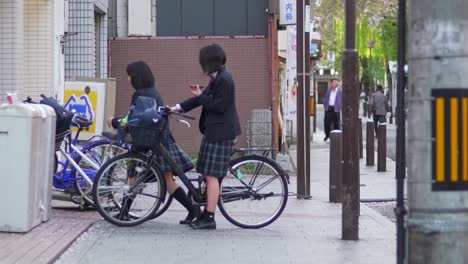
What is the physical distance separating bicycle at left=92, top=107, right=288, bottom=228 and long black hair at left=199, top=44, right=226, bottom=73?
0.56 metres

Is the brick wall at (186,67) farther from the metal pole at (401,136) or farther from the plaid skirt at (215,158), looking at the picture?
the metal pole at (401,136)

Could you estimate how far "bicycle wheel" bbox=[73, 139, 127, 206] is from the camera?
8.78 m

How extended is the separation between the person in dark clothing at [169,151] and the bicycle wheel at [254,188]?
1.20 feet

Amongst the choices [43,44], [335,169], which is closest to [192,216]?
[335,169]

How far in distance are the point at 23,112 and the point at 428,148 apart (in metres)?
4.52

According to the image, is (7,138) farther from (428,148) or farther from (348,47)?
(428,148)

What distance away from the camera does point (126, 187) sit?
8.16 metres

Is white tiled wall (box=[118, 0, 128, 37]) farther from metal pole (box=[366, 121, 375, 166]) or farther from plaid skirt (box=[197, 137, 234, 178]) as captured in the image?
plaid skirt (box=[197, 137, 234, 178])

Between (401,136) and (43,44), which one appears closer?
(401,136)

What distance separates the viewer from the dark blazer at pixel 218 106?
8031mm

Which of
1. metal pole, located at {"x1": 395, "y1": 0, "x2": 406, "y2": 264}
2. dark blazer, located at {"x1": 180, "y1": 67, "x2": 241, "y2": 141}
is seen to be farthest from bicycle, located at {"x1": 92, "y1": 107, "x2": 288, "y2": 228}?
metal pole, located at {"x1": 395, "y1": 0, "x2": 406, "y2": 264}

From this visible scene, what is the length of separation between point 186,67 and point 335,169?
672 centimetres

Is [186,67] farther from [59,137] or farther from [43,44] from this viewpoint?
[59,137]

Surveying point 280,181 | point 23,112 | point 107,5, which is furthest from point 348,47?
point 107,5
